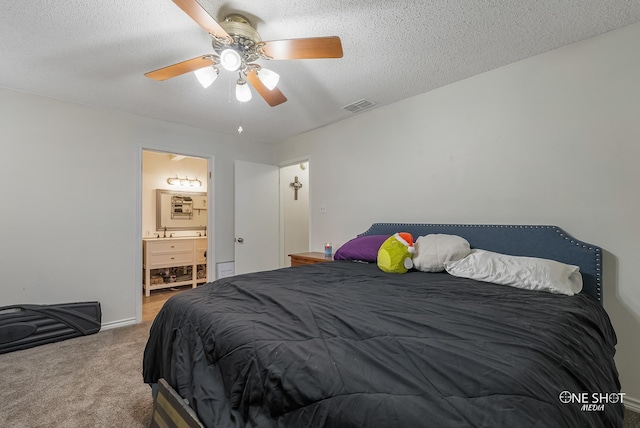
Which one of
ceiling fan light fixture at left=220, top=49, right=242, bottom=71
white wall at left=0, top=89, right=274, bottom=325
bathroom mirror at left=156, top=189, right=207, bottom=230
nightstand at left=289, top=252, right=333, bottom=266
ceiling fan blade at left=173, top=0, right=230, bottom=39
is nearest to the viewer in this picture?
ceiling fan blade at left=173, top=0, right=230, bottom=39

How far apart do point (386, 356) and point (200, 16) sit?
5.62 feet

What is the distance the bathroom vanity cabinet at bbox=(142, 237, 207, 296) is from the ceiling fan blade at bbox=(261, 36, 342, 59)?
373 centimetres

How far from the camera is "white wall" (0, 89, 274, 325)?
2.63 meters

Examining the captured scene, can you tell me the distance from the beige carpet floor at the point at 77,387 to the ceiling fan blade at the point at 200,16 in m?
2.19

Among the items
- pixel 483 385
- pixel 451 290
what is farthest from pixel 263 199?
pixel 483 385

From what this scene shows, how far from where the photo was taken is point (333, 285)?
66.6 inches

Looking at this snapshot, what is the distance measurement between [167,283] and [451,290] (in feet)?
14.8

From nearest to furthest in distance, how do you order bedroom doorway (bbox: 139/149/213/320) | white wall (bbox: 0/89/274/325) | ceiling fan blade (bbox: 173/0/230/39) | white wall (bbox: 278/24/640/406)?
ceiling fan blade (bbox: 173/0/230/39)
white wall (bbox: 278/24/640/406)
white wall (bbox: 0/89/274/325)
bedroom doorway (bbox: 139/149/213/320)

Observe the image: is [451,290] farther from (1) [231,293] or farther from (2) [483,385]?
(1) [231,293]

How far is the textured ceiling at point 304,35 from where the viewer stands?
165 centimetres

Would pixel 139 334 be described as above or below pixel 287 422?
below

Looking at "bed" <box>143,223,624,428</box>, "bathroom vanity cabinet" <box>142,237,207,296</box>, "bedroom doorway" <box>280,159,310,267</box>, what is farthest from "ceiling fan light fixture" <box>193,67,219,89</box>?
"bathroom vanity cabinet" <box>142,237,207,296</box>

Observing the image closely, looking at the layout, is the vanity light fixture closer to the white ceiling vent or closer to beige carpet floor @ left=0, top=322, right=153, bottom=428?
beige carpet floor @ left=0, top=322, right=153, bottom=428
